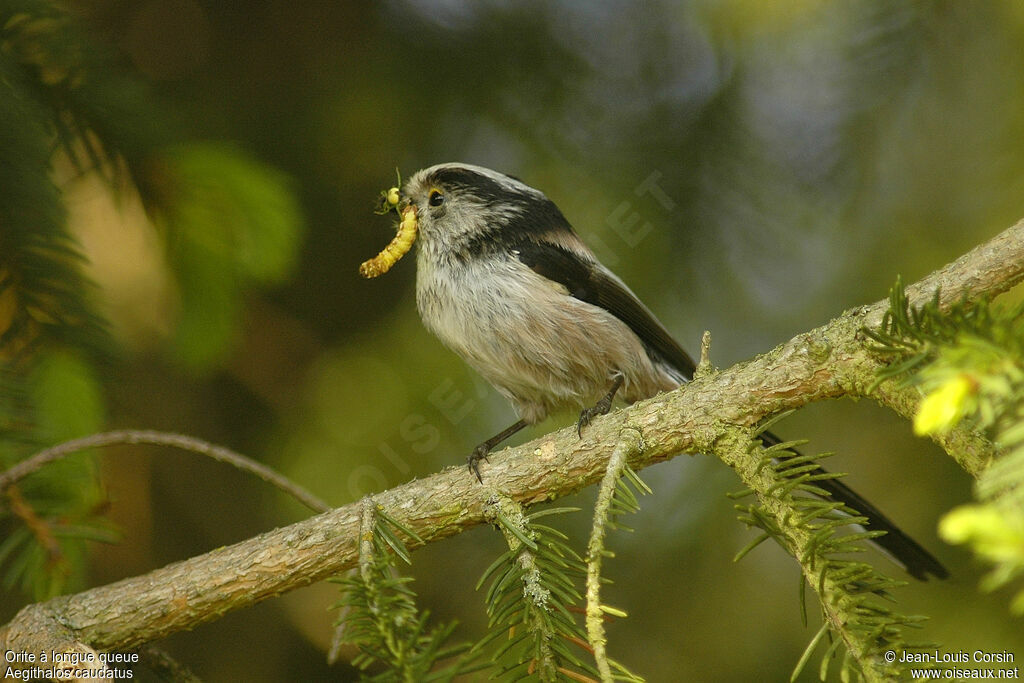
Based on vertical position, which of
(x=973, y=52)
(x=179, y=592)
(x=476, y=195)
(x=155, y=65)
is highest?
(x=155, y=65)

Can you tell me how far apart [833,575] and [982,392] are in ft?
1.60

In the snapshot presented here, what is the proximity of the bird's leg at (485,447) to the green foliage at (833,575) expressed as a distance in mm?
613

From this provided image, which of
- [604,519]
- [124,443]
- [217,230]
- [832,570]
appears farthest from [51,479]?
[832,570]

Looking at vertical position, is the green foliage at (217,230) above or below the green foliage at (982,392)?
above

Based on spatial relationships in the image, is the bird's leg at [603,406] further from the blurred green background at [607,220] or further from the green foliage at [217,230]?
the green foliage at [217,230]

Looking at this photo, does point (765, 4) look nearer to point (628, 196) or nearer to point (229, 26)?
point (628, 196)

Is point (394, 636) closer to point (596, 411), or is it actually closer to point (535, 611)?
point (535, 611)

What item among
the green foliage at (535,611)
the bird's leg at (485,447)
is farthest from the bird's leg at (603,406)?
the green foliage at (535,611)

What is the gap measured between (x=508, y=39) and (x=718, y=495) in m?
1.66

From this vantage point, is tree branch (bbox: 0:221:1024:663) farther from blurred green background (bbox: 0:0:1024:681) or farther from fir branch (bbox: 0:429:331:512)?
blurred green background (bbox: 0:0:1024:681)

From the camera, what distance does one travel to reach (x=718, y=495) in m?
2.70

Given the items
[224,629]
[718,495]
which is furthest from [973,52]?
[224,629]

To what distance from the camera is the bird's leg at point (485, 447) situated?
175cm

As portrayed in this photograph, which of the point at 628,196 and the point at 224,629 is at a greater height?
the point at 628,196
